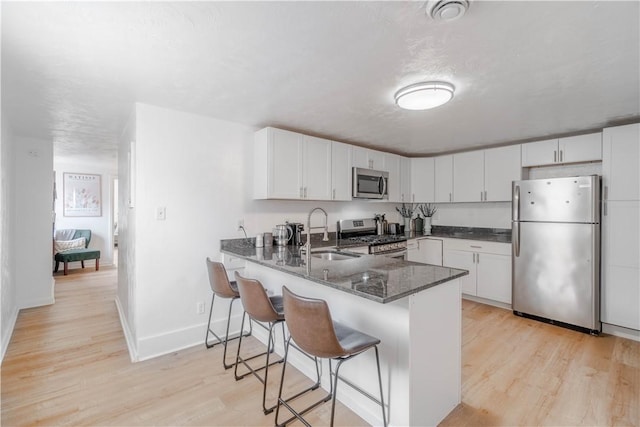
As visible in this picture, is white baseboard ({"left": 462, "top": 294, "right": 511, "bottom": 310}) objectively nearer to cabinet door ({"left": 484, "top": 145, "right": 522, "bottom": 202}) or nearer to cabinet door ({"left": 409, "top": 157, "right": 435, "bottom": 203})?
cabinet door ({"left": 484, "top": 145, "right": 522, "bottom": 202})

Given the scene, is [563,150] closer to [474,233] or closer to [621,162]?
[621,162]

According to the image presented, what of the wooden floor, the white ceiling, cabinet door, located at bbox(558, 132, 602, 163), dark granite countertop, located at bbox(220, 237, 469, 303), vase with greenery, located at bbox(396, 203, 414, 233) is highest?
the white ceiling

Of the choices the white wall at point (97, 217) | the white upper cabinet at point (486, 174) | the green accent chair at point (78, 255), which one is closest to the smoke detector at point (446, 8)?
the white upper cabinet at point (486, 174)

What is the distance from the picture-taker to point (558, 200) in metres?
3.23

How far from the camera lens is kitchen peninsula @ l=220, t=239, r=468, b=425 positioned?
161 cm

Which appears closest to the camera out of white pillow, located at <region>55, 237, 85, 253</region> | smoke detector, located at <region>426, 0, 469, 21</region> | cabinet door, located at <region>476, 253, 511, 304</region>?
smoke detector, located at <region>426, 0, 469, 21</region>

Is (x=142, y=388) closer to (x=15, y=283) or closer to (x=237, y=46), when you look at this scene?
(x=237, y=46)

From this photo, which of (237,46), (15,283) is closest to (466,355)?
(237,46)

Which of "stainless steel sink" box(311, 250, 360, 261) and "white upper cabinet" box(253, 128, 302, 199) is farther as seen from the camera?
"white upper cabinet" box(253, 128, 302, 199)

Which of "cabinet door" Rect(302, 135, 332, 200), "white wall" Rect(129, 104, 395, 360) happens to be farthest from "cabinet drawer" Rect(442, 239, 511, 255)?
"white wall" Rect(129, 104, 395, 360)

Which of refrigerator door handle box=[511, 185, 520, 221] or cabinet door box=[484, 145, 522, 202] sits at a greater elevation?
cabinet door box=[484, 145, 522, 202]

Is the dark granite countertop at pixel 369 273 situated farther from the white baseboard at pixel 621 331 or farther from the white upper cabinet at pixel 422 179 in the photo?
Answer: the white upper cabinet at pixel 422 179

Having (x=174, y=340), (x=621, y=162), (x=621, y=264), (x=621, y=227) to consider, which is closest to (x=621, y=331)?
(x=621, y=264)

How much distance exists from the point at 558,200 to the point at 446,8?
9.61 ft
